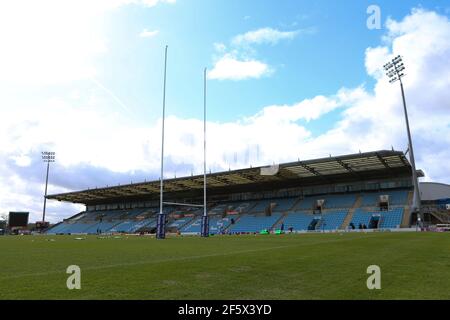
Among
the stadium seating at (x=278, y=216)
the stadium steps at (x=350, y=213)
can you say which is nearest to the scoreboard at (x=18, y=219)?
the stadium seating at (x=278, y=216)

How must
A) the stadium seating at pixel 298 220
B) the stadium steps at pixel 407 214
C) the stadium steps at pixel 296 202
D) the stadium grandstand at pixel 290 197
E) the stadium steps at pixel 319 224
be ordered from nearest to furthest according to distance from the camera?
the stadium steps at pixel 407 214
the stadium grandstand at pixel 290 197
the stadium steps at pixel 319 224
the stadium seating at pixel 298 220
the stadium steps at pixel 296 202

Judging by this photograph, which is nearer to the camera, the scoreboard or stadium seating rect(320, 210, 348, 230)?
stadium seating rect(320, 210, 348, 230)

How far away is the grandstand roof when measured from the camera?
2130 inches

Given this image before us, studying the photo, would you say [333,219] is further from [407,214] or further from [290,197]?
[290,197]

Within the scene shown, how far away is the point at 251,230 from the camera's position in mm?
60625

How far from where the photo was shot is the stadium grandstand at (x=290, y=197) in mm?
54653

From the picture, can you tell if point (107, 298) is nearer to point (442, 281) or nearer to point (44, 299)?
point (44, 299)

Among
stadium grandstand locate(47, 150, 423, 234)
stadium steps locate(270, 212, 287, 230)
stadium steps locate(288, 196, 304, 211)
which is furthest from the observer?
stadium steps locate(288, 196, 304, 211)

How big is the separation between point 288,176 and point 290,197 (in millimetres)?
5973

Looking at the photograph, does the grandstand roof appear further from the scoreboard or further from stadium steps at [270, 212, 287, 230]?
the scoreboard

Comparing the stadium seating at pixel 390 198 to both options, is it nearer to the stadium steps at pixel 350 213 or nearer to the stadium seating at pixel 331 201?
the stadium steps at pixel 350 213

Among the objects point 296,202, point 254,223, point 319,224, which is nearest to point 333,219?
point 319,224

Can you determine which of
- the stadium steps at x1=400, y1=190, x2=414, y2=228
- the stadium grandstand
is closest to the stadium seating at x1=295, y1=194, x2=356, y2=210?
the stadium grandstand

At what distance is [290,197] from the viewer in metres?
69.6
